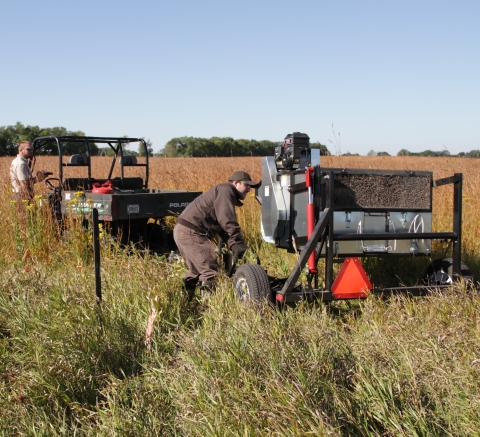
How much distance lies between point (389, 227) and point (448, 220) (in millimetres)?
3644

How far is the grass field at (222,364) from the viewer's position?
292 centimetres

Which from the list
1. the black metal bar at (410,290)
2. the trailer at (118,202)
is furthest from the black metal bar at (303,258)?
the trailer at (118,202)

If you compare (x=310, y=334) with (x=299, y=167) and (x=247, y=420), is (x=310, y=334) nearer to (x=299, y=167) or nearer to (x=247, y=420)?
(x=247, y=420)

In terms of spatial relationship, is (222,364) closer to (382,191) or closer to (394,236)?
(394,236)

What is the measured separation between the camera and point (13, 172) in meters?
8.59

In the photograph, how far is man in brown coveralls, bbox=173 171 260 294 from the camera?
5.44 m

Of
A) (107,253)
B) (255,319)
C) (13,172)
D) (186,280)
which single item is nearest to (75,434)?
(255,319)

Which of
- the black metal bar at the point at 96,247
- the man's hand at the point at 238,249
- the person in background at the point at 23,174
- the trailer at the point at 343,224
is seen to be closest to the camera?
the black metal bar at the point at 96,247

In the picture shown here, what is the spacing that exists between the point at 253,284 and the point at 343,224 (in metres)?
1.00

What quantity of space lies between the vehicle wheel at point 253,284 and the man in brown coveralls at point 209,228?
0.37 metres

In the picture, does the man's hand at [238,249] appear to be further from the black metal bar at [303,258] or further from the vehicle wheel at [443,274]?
the vehicle wheel at [443,274]

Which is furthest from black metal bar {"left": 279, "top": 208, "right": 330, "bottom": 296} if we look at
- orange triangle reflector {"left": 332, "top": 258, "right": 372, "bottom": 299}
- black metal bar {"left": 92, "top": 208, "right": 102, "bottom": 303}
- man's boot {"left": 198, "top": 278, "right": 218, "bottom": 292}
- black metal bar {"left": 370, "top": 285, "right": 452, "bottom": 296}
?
black metal bar {"left": 92, "top": 208, "right": 102, "bottom": 303}

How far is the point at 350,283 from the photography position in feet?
15.6

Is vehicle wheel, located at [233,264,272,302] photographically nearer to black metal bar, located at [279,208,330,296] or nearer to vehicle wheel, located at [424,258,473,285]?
black metal bar, located at [279,208,330,296]
